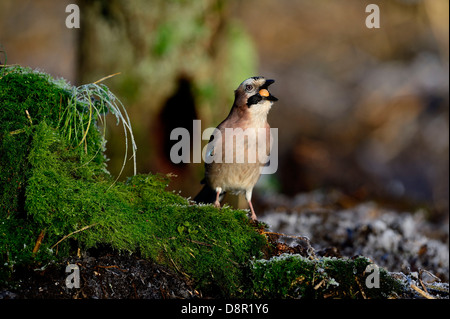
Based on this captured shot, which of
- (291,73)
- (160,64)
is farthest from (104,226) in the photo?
(291,73)

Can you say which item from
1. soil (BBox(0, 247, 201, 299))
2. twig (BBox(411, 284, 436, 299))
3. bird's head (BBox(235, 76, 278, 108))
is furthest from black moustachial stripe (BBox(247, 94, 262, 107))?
twig (BBox(411, 284, 436, 299))

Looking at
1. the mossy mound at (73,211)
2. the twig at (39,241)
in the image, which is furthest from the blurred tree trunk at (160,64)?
the twig at (39,241)

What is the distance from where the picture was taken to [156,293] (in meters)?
2.53

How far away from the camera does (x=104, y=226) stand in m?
2.63

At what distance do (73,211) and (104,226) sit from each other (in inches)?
7.5

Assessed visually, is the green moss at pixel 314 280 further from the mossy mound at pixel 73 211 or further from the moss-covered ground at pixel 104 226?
the mossy mound at pixel 73 211

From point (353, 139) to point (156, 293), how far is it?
9.22 m

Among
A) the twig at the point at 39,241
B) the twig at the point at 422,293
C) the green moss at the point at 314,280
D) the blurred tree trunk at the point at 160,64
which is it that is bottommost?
the twig at the point at 422,293

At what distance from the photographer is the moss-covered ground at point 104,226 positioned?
2598mm

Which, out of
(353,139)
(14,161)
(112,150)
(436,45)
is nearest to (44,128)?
(14,161)

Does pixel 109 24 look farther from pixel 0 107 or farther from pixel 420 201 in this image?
pixel 420 201

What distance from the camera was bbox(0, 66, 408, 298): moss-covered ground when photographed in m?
2.60

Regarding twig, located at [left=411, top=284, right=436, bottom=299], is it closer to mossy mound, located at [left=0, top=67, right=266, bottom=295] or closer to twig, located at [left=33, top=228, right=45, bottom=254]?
mossy mound, located at [left=0, top=67, right=266, bottom=295]

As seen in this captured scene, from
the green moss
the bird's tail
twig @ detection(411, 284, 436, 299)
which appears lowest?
twig @ detection(411, 284, 436, 299)
